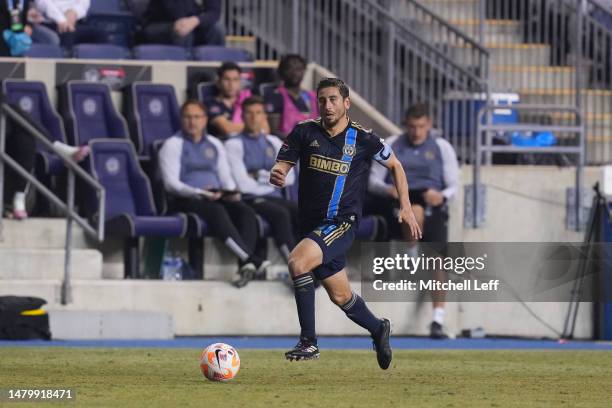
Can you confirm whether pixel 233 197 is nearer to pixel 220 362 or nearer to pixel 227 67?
pixel 227 67

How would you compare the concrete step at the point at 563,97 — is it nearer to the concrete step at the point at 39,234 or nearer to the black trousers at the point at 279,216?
the black trousers at the point at 279,216

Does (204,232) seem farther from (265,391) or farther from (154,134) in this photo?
(265,391)

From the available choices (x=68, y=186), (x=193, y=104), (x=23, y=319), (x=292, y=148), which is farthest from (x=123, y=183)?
(x=292, y=148)

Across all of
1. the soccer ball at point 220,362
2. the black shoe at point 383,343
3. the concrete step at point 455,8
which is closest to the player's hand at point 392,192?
the concrete step at point 455,8

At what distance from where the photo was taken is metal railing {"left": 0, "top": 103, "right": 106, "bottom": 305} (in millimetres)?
15422

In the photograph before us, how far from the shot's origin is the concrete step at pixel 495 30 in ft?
66.0

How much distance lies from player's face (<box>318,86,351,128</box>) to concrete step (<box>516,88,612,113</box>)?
9164mm

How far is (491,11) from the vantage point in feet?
66.3

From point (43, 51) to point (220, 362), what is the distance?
8485 millimetres

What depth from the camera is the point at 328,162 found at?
10.5 meters

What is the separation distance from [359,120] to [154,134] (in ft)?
8.60

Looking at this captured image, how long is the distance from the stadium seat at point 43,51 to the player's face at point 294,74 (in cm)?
268

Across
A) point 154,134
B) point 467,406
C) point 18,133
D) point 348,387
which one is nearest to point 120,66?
point 154,134

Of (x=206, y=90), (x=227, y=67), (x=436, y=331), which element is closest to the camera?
(x=436, y=331)
